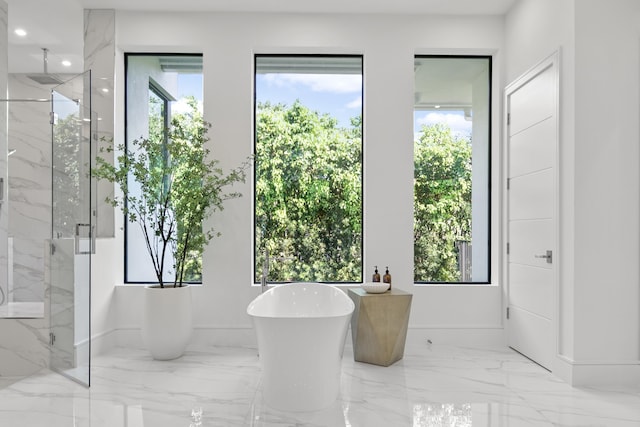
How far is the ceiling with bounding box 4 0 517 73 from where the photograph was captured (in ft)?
12.2

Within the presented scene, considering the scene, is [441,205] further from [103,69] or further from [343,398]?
[103,69]

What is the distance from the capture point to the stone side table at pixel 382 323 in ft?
11.9

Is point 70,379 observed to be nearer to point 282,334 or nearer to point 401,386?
point 282,334

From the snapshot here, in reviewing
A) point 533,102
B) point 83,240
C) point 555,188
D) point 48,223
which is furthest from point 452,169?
point 48,223

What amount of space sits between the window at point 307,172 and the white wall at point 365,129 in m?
0.18

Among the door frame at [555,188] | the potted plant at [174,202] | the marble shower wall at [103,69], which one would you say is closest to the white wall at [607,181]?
the door frame at [555,188]

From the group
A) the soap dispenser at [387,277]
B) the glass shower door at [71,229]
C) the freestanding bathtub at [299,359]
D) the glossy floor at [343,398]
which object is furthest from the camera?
the soap dispenser at [387,277]

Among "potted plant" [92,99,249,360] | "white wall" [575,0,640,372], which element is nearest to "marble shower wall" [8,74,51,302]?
"potted plant" [92,99,249,360]

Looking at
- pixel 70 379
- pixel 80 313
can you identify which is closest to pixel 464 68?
pixel 80 313

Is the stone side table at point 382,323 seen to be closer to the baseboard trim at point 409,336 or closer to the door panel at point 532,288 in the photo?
the baseboard trim at point 409,336

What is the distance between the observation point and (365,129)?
14.1 ft

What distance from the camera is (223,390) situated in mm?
3082

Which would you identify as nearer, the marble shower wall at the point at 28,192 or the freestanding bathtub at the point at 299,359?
the freestanding bathtub at the point at 299,359

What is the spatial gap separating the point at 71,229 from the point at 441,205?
3147 mm
